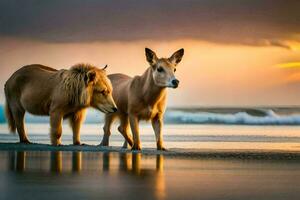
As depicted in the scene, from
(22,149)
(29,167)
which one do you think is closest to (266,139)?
(22,149)

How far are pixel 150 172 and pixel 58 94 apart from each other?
5536 mm

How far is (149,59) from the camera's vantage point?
15273mm

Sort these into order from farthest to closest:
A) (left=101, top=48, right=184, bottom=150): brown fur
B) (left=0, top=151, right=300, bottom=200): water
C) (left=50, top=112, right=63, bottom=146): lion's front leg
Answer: (left=50, top=112, right=63, bottom=146): lion's front leg
(left=101, top=48, right=184, bottom=150): brown fur
(left=0, top=151, right=300, bottom=200): water

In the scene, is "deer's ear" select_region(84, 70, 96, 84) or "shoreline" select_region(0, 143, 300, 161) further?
"deer's ear" select_region(84, 70, 96, 84)

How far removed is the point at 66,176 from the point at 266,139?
10.8 metres

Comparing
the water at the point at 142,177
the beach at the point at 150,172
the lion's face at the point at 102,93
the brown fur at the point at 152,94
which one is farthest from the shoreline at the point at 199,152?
the lion's face at the point at 102,93

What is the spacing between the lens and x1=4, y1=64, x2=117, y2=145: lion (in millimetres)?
15312

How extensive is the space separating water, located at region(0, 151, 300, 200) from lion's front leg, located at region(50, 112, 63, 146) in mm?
2063

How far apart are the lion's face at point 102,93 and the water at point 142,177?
2080mm

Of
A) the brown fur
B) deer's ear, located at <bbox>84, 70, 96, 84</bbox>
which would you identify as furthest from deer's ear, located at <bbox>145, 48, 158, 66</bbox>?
deer's ear, located at <bbox>84, 70, 96, 84</bbox>

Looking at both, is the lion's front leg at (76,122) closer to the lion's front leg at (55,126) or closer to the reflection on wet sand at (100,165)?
the lion's front leg at (55,126)

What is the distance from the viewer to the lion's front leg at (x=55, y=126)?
15367 mm

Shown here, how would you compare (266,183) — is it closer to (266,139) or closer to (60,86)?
(60,86)

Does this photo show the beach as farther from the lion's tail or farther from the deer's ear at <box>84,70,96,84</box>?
the lion's tail
